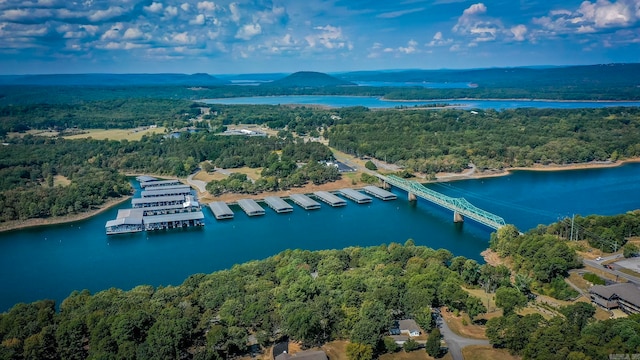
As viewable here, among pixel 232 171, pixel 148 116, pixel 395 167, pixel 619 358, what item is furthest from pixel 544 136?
pixel 148 116

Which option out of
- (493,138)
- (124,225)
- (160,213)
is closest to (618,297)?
(124,225)

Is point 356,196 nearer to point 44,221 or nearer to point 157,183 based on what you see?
point 157,183

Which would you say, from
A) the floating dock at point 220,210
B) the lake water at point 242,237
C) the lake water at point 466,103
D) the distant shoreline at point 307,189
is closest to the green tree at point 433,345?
the lake water at point 242,237

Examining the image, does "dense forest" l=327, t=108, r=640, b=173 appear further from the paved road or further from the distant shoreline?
the paved road

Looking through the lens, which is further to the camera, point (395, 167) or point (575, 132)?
point (575, 132)

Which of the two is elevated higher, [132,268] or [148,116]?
[148,116]

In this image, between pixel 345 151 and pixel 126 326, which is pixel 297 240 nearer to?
pixel 126 326

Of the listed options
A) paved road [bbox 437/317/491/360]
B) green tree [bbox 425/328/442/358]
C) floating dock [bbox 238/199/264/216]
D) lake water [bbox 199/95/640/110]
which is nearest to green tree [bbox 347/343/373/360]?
green tree [bbox 425/328/442/358]
